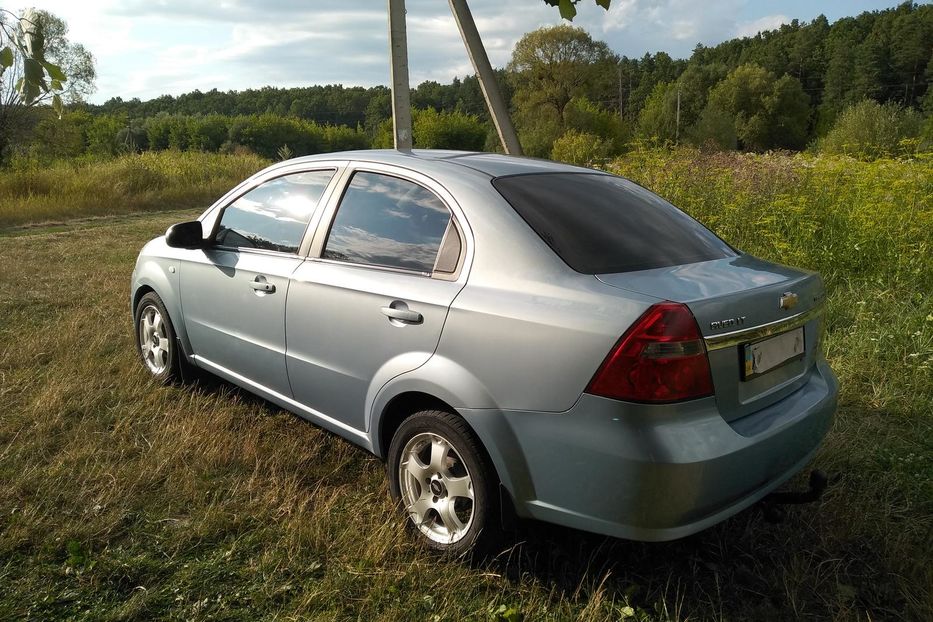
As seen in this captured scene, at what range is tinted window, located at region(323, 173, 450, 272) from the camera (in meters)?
2.68

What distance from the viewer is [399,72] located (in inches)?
273

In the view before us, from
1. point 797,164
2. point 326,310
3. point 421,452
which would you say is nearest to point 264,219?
point 326,310

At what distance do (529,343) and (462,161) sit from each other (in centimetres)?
117

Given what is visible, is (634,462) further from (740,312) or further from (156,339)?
(156,339)

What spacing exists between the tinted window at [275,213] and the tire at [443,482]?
1221mm

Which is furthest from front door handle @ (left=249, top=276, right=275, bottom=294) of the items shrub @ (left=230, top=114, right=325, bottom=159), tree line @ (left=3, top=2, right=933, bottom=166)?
shrub @ (left=230, top=114, right=325, bottom=159)

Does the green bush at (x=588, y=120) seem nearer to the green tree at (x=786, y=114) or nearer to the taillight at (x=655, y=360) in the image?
the green tree at (x=786, y=114)

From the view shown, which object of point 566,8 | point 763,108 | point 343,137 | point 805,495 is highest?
point 763,108

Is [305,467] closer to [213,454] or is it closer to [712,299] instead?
[213,454]

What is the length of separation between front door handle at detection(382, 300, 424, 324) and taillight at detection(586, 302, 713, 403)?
2.53 feet

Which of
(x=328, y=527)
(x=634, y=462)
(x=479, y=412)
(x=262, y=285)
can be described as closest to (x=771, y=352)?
(x=634, y=462)

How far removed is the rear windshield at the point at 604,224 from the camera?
2414mm

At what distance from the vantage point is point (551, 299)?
2170 mm

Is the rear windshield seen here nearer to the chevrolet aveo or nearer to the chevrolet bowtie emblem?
the chevrolet aveo
